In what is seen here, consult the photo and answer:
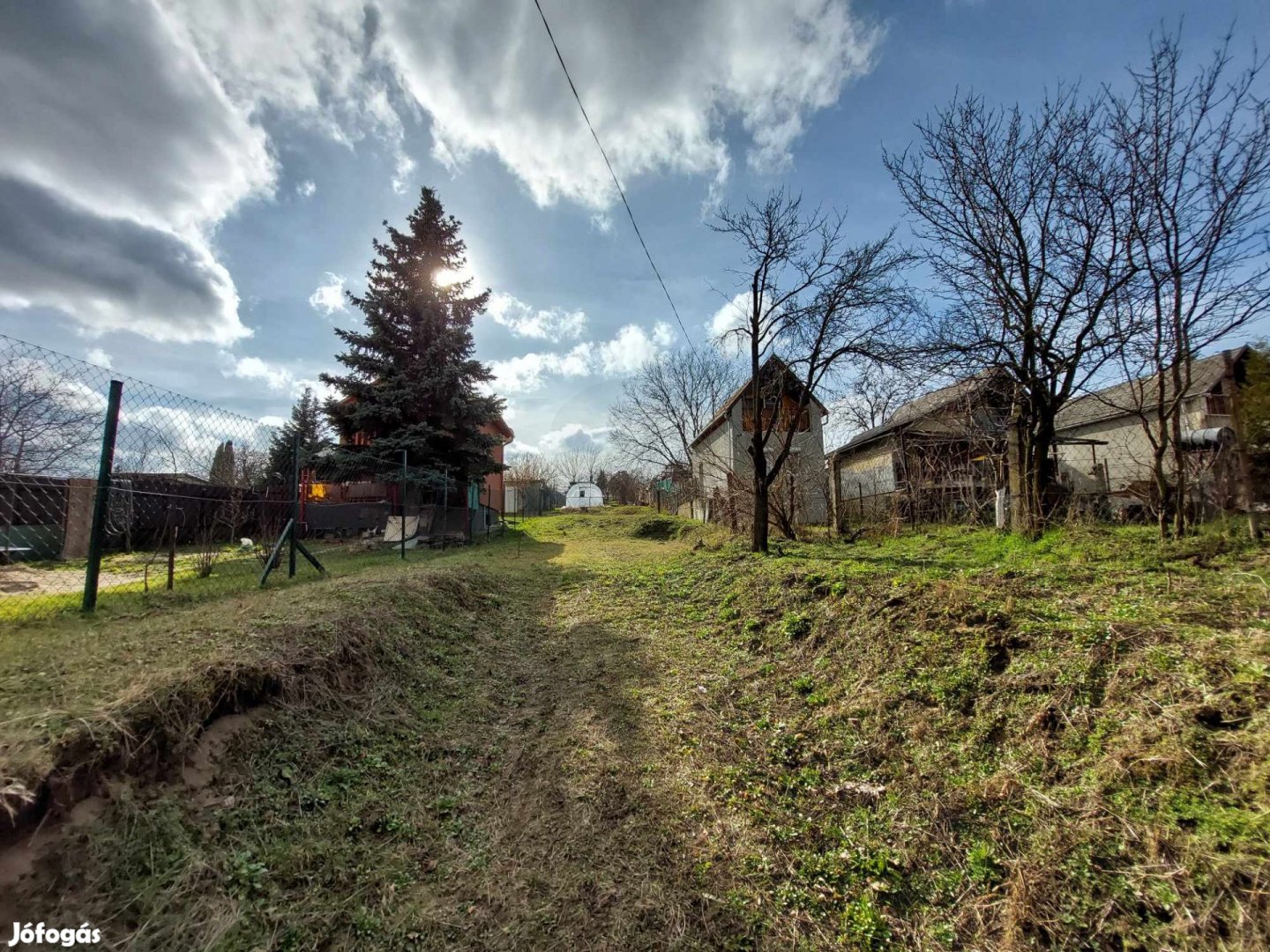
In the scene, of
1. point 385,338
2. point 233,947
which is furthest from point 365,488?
point 233,947

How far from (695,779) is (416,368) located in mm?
14393

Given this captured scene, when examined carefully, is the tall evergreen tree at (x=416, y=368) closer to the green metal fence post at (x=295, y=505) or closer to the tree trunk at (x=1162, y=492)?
the green metal fence post at (x=295, y=505)

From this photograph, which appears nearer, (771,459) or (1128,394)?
(1128,394)

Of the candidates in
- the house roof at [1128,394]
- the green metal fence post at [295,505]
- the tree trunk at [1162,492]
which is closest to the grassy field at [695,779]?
the tree trunk at [1162,492]

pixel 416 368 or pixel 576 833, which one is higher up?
pixel 416 368

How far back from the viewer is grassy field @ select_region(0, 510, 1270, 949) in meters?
1.64

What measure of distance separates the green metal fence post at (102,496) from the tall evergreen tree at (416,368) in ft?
Answer: 30.4

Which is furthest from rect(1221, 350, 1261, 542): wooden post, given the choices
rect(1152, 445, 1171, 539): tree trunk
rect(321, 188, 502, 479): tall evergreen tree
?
rect(321, 188, 502, 479): tall evergreen tree

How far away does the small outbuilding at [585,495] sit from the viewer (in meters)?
41.8

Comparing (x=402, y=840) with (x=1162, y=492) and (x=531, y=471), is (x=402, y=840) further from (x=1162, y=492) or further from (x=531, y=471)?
A: (x=531, y=471)

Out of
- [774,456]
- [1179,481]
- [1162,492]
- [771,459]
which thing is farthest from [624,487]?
[1179,481]

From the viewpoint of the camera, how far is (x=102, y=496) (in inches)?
155

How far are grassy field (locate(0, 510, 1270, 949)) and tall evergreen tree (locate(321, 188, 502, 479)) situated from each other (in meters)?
10.9

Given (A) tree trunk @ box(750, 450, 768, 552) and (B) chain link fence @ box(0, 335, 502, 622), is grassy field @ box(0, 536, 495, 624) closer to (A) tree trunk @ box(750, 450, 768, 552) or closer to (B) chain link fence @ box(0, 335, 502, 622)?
(B) chain link fence @ box(0, 335, 502, 622)
